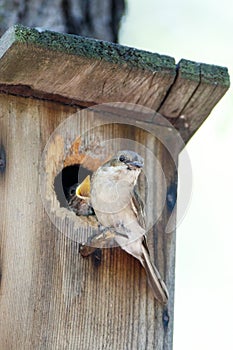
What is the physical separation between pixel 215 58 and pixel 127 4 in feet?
3.36

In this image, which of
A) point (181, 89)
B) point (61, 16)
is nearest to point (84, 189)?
point (181, 89)

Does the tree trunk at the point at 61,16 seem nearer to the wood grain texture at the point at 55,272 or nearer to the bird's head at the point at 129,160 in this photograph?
the wood grain texture at the point at 55,272

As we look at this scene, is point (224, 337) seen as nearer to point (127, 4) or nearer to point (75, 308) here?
point (127, 4)

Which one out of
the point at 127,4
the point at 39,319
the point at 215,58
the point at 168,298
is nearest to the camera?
the point at 39,319

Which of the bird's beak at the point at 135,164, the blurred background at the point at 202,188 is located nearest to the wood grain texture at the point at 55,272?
the bird's beak at the point at 135,164

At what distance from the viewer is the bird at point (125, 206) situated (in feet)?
12.2

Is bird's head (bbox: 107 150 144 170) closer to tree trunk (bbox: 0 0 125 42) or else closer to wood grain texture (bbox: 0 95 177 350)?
wood grain texture (bbox: 0 95 177 350)

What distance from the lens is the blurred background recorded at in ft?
19.5

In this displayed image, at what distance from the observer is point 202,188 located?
239 inches

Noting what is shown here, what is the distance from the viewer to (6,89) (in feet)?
12.2

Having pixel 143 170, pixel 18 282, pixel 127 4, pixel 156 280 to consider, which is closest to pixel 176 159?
pixel 143 170

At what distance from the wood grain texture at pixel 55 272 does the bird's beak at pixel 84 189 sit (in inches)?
11.4

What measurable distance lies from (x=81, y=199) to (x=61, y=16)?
912 millimetres

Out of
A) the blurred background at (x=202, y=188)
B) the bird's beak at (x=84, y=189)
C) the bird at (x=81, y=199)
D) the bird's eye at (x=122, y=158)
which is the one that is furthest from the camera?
the blurred background at (x=202, y=188)
